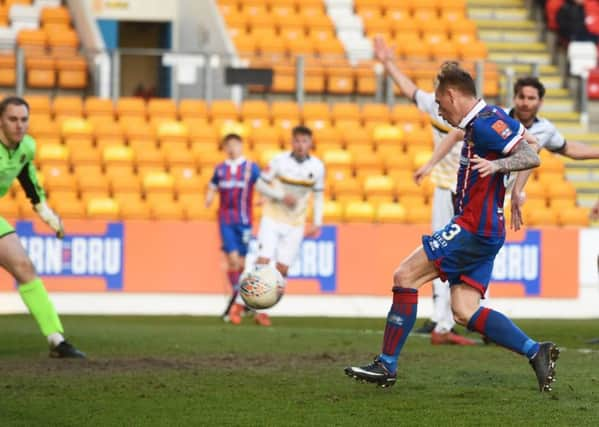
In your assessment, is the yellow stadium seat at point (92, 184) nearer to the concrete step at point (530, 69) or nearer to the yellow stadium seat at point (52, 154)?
the yellow stadium seat at point (52, 154)

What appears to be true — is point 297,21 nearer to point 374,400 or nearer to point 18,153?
point 18,153

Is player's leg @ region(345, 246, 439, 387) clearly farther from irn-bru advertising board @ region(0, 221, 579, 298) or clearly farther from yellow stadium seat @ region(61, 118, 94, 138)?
yellow stadium seat @ region(61, 118, 94, 138)

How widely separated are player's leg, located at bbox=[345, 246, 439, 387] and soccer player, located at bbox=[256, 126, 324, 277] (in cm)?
649

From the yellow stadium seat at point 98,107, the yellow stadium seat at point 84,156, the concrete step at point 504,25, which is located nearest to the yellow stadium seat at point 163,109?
the yellow stadium seat at point 98,107

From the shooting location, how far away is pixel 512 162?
25.4 ft

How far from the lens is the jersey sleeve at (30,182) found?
34.1 feet

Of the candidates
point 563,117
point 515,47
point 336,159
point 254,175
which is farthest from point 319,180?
point 515,47

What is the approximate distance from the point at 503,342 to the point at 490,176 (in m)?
0.99

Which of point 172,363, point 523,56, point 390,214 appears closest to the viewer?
point 172,363

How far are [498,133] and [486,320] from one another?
1136 mm

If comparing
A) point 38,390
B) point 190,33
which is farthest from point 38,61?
point 38,390

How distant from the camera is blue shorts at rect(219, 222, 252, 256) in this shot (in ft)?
52.1

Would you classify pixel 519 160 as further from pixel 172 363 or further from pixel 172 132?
pixel 172 132

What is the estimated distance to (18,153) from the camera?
10.2 meters
